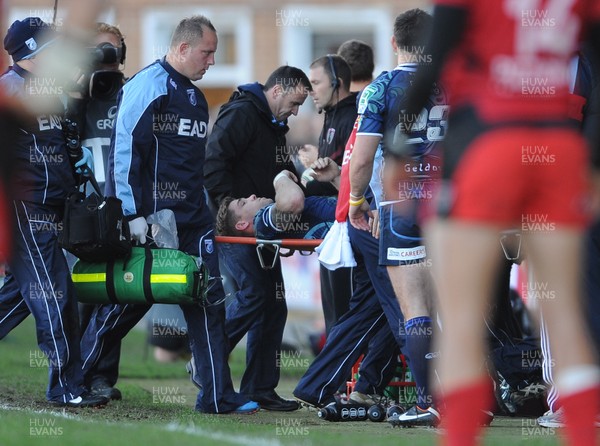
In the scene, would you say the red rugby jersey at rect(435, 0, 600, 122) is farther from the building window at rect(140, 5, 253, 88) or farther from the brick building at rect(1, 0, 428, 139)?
the building window at rect(140, 5, 253, 88)

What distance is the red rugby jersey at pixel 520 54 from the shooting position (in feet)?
13.6

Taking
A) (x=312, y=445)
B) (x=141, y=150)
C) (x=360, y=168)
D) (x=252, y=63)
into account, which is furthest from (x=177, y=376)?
(x=252, y=63)

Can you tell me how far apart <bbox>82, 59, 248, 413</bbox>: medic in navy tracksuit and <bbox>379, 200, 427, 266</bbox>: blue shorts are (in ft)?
4.63

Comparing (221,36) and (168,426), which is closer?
(168,426)

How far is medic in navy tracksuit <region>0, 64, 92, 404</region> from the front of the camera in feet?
24.6

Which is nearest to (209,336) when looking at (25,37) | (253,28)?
(25,37)

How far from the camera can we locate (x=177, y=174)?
25.2ft

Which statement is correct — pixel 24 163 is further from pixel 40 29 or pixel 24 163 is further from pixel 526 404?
pixel 526 404

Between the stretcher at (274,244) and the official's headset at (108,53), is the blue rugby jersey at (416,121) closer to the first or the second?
the stretcher at (274,244)

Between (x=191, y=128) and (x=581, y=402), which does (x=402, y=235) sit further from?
(x=581, y=402)

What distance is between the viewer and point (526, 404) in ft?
25.5

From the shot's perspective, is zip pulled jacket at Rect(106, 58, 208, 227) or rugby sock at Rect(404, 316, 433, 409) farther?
zip pulled jacket at Rect(106, 58, 208, 227)

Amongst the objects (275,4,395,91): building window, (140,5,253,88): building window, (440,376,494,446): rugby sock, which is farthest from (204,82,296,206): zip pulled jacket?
(140,5,253,88): building window

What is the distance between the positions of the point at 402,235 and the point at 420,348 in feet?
2.11
